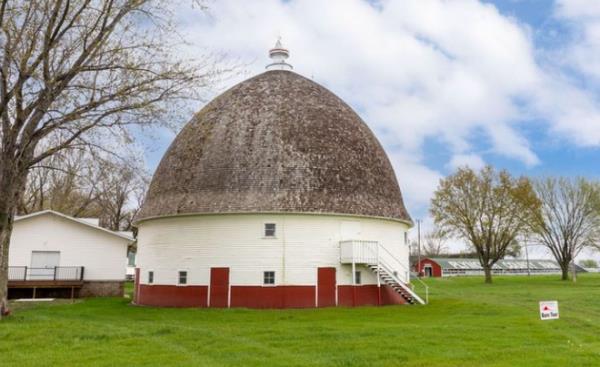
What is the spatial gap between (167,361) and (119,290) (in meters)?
24.0

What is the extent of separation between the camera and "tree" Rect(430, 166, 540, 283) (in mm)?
51000

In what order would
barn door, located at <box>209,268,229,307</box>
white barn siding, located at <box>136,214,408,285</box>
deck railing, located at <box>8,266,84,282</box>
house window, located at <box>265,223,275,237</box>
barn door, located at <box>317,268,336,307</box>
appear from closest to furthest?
barn door, located at <box>209,268,229,307</box>, white barn siding, located at <box>136,214,408,285</box>, barn door, located at <box>317,268,336,307</box>, house window, located at <box>265,223,275,237</box>, deck railing, located at <box>8,266,84,282</box>

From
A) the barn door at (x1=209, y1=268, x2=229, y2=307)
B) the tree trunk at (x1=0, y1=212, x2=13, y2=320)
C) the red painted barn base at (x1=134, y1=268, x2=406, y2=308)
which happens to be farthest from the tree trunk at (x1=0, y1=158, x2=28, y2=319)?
the barn door at (x1=209, y1=268, x2=229, y2=307)

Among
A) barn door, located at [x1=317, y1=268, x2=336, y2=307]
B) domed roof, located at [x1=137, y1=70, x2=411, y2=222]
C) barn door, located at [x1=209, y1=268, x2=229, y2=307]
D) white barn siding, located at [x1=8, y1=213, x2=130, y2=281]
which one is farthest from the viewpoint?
white barn siding, located at [x1=8, y1=213, x2=130, y2=281]

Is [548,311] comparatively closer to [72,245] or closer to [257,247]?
[257,247]

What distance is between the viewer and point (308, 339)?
47.1 ft

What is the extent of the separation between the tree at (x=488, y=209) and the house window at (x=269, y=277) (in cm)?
3184

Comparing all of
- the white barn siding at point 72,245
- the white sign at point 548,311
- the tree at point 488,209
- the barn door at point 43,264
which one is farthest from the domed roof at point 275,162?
the tree at point 488,209

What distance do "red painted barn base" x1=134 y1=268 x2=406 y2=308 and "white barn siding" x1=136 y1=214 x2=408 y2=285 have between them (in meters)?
0.28

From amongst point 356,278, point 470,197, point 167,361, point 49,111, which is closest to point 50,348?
point 167,361

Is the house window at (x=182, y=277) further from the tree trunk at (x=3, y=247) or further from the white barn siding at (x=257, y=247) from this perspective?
the tree trunk at (x=3, y=247)

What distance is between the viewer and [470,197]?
51.4 metres

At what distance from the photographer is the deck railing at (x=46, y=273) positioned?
102 feet

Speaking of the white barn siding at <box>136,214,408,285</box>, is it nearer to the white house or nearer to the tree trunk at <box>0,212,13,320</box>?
the tree trunk at <box>0,212,13,320</box>
